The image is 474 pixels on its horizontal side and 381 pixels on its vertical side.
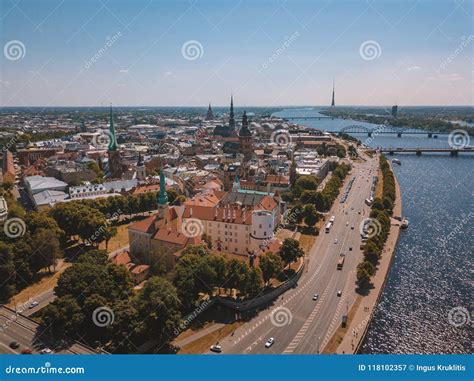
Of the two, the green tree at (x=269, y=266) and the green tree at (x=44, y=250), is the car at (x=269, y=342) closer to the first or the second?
the green tree at (x=269, y=266)

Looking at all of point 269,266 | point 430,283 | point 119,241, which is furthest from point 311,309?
point 119,241

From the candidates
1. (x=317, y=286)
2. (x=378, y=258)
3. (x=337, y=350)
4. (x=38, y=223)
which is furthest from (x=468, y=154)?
(x=38, y=223)

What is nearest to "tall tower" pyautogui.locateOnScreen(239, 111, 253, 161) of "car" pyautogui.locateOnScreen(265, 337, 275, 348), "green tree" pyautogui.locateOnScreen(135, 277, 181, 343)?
"green tree" pyautogui.locateOnScreen(135, 277, 181, 343)

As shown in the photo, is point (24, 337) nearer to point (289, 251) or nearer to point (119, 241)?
point (119, 241)

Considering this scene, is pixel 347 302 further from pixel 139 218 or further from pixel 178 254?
pixel 139 218

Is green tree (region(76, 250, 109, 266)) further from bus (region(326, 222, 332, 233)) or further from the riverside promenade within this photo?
bus (region(326, 222, 332, 233))

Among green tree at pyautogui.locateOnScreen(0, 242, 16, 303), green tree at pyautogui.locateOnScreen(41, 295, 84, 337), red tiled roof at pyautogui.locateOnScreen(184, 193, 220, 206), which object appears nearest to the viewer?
green tree at pyautogui.locateOnScreen(41, 295, 84, 337)
